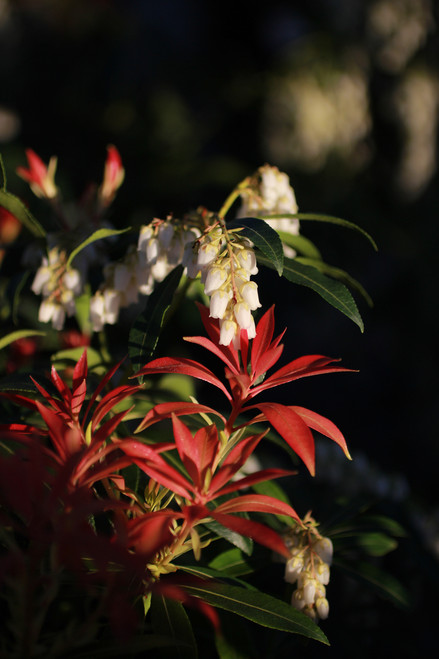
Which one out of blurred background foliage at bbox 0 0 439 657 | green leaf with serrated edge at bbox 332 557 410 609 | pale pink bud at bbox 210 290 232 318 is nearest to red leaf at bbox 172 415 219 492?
pale pink bud at bbox 210 290 232 318

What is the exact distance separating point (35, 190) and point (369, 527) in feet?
2.39

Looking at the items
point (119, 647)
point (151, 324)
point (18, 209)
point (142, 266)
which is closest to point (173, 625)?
point (119, 647)

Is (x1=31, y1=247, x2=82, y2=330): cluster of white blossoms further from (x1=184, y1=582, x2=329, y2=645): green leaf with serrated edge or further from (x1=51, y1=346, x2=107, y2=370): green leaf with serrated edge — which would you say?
(x1=184, y1=582, x2=329, y2=645): green leaf with serrated edge

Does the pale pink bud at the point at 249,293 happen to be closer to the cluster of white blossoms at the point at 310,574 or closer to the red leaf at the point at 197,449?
the red leaf at the point at 197,449

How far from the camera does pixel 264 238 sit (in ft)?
1.90

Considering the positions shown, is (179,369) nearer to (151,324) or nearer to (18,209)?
(151,324)

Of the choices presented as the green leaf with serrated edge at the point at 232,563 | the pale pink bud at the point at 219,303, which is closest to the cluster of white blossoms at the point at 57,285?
the pale pink bud at the point at 219,303

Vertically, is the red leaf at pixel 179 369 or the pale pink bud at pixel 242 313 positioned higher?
the pale pink bud at pixel 242 313

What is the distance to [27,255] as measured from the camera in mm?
858

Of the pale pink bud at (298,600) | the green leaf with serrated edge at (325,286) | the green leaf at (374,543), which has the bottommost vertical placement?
the green leaf at (374,543)

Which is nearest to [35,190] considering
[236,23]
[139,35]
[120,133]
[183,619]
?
[183,619]

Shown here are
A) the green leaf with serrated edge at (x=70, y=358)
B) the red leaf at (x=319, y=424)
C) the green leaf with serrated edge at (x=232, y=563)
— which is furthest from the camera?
the green leaf with serrated edge at (x=70, y=358)

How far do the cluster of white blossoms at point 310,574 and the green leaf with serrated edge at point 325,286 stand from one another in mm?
247

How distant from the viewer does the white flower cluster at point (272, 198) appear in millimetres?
813
